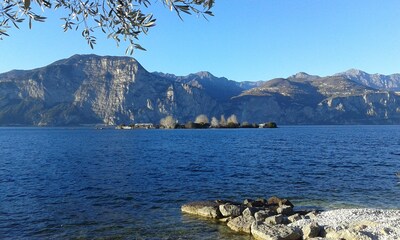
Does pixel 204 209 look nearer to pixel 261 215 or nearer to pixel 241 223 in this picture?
pixel 241 223

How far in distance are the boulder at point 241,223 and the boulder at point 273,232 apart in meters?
0.83

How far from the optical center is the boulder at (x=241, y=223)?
26.1m

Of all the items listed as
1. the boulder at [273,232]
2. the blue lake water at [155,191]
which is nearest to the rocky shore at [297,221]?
the boulder at [273,232]

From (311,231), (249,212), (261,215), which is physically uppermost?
(311,231)

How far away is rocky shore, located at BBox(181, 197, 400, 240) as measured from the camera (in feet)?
71.8

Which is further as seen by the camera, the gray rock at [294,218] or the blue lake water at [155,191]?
the blue lake water at [155,191]

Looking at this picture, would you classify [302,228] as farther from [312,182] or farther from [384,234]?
[312,182]

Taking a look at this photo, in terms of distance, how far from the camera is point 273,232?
2347 centimetres

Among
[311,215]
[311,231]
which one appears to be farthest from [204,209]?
[311,231]

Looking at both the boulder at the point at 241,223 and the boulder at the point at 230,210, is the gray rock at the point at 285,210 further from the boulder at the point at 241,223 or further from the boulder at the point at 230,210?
the boulder at the point at 241,223

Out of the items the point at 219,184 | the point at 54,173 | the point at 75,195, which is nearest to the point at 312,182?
the point at 219,184

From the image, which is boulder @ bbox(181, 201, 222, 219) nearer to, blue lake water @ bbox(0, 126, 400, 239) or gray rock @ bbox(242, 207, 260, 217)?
blue lake water @ bbox(0, 126, 400, 239)

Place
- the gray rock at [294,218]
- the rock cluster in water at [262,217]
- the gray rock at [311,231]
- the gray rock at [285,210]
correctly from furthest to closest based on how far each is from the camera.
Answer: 1. the gray rock at [285,210]
2. the gray rock at [294,218]
3. the rock cluster in water at [262,217]
4. the gray rock at [311,231]

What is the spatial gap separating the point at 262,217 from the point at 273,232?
4207mm
